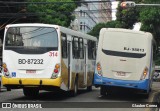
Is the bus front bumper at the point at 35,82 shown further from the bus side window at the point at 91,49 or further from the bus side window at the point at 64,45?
the bus side window at the point at 91,49

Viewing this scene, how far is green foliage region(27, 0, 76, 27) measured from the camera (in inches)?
2108

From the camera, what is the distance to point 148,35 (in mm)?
20109

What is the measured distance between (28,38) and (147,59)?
5048 mm

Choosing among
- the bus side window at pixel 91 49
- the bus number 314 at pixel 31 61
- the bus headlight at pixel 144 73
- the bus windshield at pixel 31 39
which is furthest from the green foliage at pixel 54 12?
the bus number 314 at pixel 31 61

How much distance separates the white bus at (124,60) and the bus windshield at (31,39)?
8.52 feet

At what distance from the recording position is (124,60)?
20094mm

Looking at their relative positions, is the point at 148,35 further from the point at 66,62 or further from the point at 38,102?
the point at 38,102

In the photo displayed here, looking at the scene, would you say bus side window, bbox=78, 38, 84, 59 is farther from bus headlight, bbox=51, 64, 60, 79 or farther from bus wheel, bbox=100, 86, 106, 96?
bus headlight, bbox=51, 64, 60, 79

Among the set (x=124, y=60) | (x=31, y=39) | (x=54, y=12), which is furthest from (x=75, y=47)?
(x=54, y=12)

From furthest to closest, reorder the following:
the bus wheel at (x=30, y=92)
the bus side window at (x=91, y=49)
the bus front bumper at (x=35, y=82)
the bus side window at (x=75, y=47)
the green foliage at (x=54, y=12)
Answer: the green foliage at (x=54, y=12) → the bus side window at (x=91, y=49) → the bus side window at (x=75, y=47) → the bus wheel at (x=30, y=92) → the bus front bumper at (x=35, y=82)

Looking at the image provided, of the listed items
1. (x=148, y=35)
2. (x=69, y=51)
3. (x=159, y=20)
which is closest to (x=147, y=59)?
(x=148, y=35)

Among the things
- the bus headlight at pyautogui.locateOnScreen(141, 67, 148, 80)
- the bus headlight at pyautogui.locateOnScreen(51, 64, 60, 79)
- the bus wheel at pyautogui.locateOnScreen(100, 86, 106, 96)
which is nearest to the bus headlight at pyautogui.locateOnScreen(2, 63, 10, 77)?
the bus headlight at pyautogui.locateOnScreen(51, 64, 60, 79)

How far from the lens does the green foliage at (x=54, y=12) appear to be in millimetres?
53531

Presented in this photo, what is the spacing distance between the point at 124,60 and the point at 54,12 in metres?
35.5
